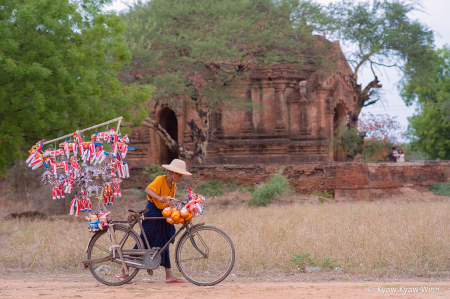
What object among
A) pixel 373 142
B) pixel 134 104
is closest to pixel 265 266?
pixel 134 104

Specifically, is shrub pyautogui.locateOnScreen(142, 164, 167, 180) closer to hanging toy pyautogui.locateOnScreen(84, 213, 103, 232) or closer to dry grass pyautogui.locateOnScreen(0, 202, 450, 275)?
dry grass pyautogui.locateOnScreen(0, 202, 450, 275)

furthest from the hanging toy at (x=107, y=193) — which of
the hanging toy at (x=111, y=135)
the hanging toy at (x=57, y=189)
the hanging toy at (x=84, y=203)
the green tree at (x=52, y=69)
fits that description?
the green tree at (x=52, y=69)

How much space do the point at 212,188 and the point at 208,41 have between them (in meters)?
5.08

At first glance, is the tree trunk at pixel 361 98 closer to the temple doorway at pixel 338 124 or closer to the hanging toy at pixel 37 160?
the temple doorway at pixel 338 124

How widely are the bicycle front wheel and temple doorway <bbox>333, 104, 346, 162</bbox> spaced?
14318 mm

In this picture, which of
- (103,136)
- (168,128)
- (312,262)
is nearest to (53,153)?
(103,136)

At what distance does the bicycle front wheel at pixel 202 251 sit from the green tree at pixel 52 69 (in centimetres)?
618

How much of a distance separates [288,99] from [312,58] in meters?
2.03

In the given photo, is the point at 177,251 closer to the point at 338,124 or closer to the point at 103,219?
the point at 103,219

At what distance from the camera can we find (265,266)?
20.5ft

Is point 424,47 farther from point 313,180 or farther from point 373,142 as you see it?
point 313,180

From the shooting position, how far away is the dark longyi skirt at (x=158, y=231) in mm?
5457

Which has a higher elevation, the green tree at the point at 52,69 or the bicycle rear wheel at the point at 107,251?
the green tree at the point at 52,69

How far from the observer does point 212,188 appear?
1528 cm
